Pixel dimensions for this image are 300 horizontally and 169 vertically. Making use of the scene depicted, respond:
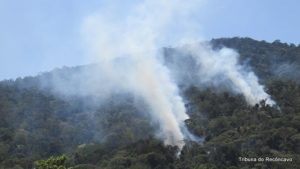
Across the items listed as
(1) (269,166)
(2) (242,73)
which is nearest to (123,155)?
(1) (269,166)

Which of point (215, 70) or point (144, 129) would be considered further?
point (215, 70)

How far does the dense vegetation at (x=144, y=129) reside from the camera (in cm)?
6391

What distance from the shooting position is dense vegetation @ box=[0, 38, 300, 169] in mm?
63906

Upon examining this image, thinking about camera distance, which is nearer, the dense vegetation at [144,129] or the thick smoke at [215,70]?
the dense vegetation at [144,129]

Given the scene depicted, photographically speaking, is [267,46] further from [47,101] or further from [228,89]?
[47,101]

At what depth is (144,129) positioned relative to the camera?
298 feet

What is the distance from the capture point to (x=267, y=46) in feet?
505

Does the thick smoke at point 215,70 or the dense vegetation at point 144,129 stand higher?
the thick smoke at point 215,70

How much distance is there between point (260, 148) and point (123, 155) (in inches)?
690

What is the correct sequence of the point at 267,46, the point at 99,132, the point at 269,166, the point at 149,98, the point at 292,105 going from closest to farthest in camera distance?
1. the point at 269,166
2. the point at 292,105
3. the point at 99,132
4. the point at 149,98
5. the point at 267,46

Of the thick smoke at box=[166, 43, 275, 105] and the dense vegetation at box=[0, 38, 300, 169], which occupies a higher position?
the thick smoke at box=[166, 43, 275, 105]

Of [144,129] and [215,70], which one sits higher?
[215,70]

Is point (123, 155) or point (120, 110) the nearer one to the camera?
point (123, 155)

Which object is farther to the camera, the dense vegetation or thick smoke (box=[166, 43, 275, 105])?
thick smoke (box=[166, 43, 275, 105])
